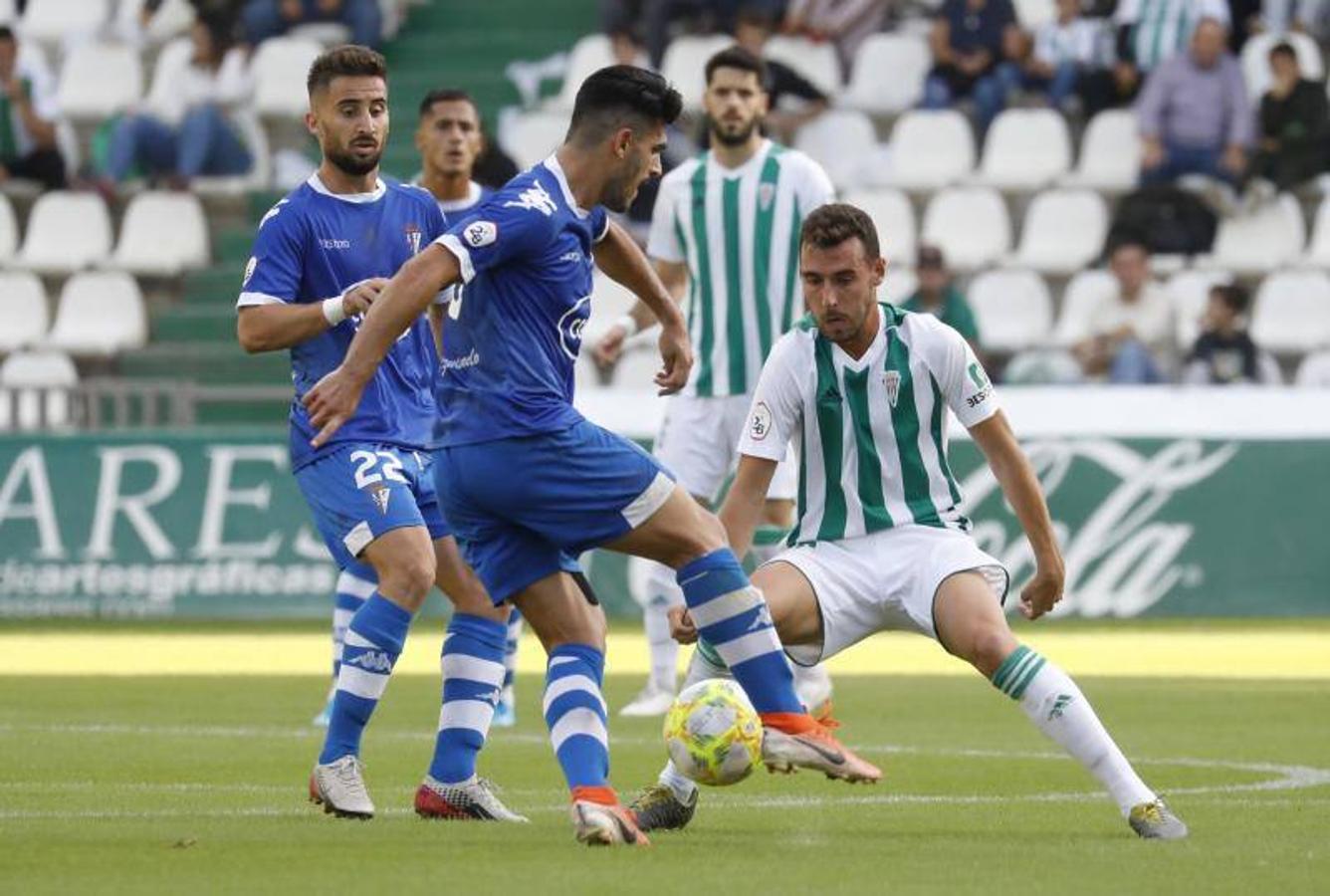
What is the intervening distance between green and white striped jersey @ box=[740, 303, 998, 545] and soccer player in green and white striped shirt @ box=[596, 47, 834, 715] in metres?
3.73

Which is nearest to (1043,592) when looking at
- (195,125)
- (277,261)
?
(277,261)

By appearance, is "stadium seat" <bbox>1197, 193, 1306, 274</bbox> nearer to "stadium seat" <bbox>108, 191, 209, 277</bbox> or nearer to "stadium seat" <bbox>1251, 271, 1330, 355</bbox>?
"stadium seat" <bbox>1251, 271, 1330, 355</bbox>

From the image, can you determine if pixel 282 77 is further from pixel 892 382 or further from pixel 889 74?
pixel 892 382

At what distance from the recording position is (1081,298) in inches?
820

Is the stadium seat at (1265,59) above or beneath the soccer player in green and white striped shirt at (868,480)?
above

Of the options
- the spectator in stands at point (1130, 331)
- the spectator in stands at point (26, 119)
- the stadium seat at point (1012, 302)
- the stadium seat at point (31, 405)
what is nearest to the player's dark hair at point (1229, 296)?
the spectator in stands at point (1130, 331)

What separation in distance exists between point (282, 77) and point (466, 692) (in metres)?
16.8

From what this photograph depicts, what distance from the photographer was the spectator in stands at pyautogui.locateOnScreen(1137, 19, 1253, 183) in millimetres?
21141

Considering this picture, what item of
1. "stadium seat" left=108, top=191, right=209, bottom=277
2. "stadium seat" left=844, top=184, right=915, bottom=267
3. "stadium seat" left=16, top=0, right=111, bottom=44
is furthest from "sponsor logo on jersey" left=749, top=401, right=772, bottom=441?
"stadium seat" left=16, top=0, right=111, bottom=44

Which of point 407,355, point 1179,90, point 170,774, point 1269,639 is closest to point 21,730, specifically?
point 170,774

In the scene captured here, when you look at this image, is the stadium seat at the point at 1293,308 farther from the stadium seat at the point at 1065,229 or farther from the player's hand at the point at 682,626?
the player's hand at the point at 682,626

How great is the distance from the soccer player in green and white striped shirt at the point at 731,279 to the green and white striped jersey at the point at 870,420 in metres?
3.73

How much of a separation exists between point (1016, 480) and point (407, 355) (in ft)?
7.22

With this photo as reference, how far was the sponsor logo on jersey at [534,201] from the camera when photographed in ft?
24.2
